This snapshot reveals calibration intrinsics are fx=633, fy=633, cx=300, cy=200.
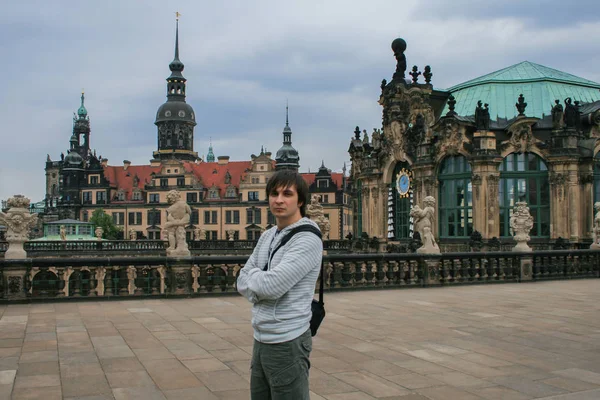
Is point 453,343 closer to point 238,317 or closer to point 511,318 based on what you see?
point 511,318

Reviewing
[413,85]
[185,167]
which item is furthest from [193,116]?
[413,85]

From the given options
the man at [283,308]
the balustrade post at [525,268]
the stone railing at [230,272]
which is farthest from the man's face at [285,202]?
the balustrade post at [525,268]

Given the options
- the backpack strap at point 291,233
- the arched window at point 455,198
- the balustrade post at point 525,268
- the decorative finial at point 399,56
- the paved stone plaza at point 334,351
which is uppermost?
the decorative finial at point 399,56

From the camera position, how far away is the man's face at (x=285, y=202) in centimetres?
412

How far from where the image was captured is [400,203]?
37844mm

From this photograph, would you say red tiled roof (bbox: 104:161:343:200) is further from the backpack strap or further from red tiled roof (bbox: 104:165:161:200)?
the backpack strap

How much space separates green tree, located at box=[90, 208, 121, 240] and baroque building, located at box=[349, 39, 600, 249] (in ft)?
194

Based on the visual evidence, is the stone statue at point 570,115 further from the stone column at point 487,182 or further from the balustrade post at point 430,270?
the balustrade post at point 430,270

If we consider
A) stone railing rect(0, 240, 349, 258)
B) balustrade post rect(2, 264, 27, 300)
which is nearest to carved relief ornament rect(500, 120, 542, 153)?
stone railing rect(0, 240, 349, 258)

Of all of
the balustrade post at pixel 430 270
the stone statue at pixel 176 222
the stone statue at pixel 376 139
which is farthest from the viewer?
the stone statue at pixel 376 139

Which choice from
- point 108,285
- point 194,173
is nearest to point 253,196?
point 194,173

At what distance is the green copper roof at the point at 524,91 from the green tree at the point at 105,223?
207 ft

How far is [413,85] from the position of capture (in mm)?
36312

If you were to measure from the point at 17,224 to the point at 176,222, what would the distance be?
3.52 meters
